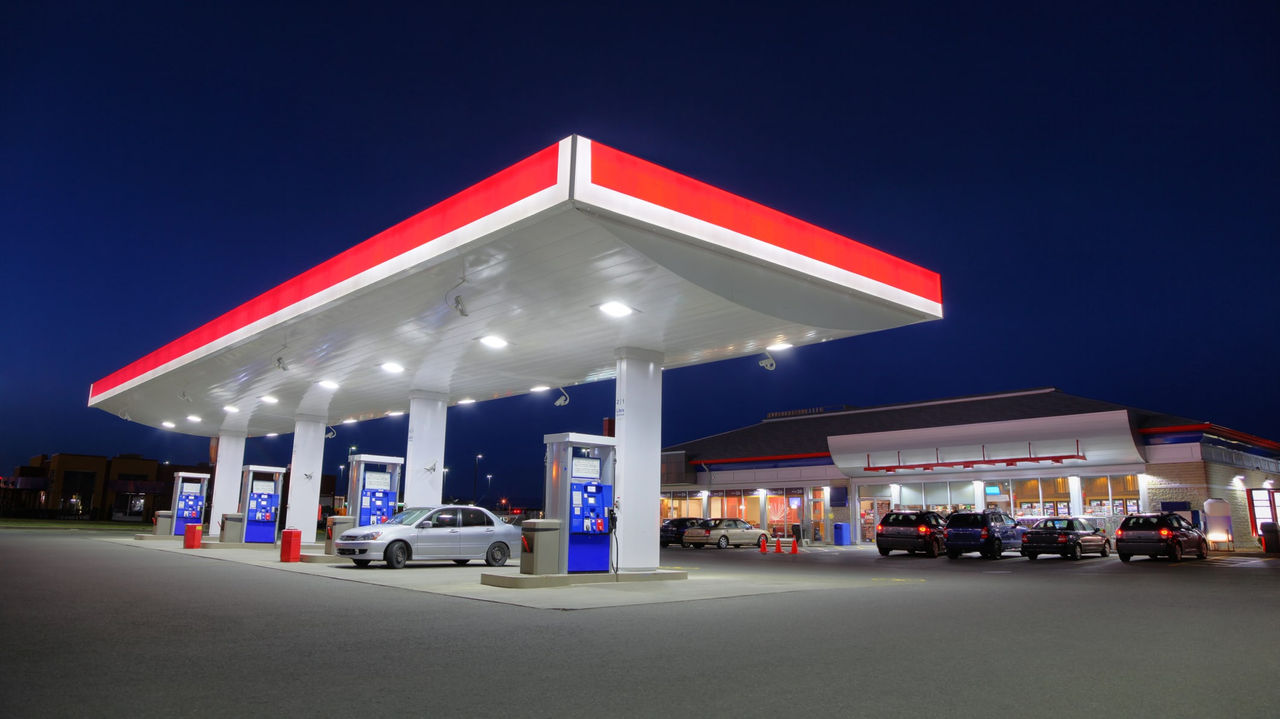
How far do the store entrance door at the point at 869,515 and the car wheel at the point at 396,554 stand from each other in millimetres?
25483

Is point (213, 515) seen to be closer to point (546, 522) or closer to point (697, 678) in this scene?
point (546, 522)

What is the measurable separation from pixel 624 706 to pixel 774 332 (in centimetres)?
1133

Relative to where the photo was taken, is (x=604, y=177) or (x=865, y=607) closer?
(x=604, y=177)

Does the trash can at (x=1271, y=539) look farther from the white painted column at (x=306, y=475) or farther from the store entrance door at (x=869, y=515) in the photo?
the white painted column at (x=306, y=475)

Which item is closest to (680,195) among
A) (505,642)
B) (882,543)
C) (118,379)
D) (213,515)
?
(505,642)

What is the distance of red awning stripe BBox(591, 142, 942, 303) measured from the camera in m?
9.89

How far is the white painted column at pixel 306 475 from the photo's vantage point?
28.2 meters

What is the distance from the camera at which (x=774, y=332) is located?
52.2 feet

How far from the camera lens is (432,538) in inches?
734

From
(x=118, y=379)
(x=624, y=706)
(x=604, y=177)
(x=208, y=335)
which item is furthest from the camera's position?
(x=118, y=379)

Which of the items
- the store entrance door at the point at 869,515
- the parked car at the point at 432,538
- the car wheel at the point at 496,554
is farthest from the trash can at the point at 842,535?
the car wheel at the point at 496,554

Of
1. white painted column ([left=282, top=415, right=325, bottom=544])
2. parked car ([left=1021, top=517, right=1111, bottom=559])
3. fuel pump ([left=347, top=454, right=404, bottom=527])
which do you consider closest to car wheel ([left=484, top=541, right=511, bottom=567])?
fuel pump ([left=347, top=454, right=404, bottom=527])

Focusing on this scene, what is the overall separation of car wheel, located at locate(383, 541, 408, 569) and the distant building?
20.4m

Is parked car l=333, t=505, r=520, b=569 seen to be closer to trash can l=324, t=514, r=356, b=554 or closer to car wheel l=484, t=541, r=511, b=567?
car wheel l=484, t=541, r=511, b=567
